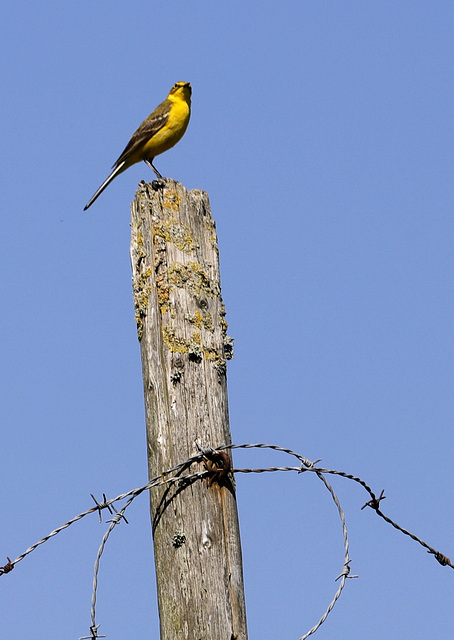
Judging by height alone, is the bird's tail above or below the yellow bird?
below

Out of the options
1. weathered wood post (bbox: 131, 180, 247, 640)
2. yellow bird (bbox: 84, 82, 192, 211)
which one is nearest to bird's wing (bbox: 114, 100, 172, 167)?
yellow bird (bbox: 84, 82, 192, 211)

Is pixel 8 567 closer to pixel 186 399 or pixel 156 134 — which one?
pixel 186 399

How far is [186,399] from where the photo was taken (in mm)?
3848

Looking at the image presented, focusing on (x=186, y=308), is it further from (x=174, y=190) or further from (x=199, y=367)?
(x=174, y=190)

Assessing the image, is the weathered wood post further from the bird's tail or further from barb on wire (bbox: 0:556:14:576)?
the bird's tail

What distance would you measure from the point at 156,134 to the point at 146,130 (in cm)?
11

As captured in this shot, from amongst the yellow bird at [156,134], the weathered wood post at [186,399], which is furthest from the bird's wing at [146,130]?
the weathered wood post at [186,399]

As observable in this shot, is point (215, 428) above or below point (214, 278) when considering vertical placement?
below

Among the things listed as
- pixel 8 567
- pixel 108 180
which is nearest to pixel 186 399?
pixel 8 567

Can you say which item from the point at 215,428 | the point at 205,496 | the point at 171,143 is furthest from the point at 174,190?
the point at 171,143

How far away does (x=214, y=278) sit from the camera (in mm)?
4113

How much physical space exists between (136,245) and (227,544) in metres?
1.46

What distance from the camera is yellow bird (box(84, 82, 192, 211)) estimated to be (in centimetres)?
853

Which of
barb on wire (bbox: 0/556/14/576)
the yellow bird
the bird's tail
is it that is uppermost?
the yellow bird
